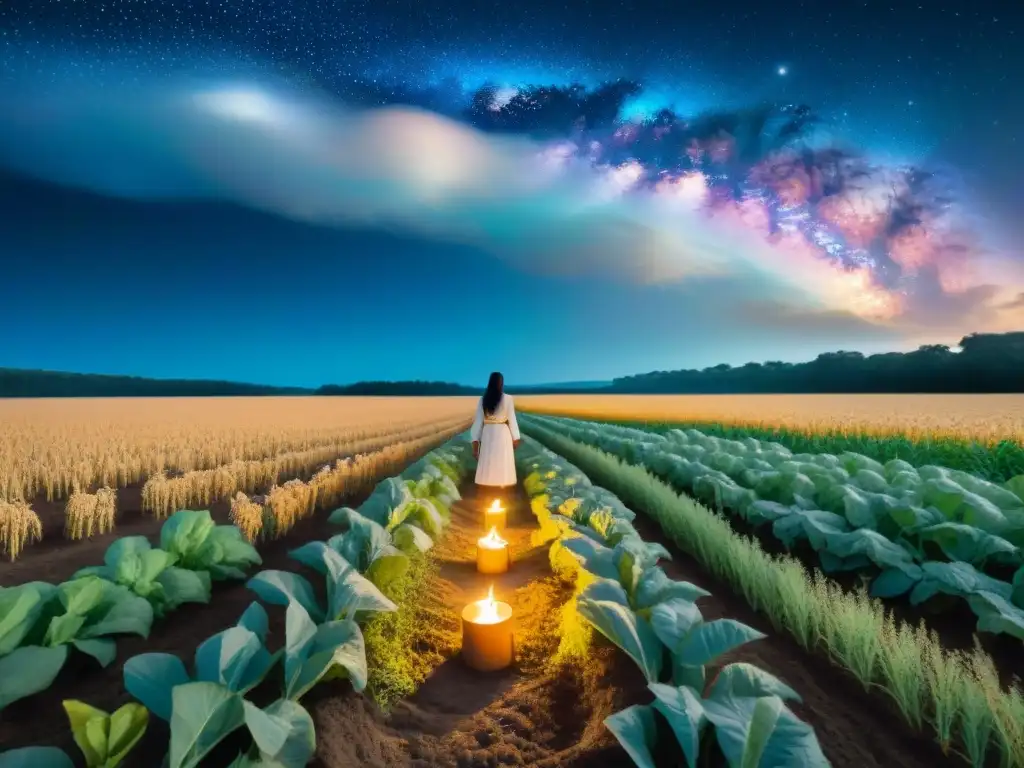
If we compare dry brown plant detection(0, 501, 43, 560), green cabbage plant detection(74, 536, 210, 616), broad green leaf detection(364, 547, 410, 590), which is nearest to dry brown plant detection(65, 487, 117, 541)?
dry brown plant detection(0, 501, 43, 560)

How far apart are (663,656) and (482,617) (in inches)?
48.5

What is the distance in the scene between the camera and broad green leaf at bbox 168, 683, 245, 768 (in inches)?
65.1

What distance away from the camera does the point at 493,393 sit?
7027 millimetres

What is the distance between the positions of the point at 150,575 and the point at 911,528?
567 centimetres

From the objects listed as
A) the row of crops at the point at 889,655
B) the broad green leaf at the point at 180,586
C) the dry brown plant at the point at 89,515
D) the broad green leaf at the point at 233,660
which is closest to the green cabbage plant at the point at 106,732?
the broad green leaf at the point at 233,660

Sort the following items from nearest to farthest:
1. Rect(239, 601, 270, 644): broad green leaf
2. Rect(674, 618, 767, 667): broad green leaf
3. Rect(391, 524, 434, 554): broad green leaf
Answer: Rect(674, 618, 767, 667): broad green leaf < Rect(239, 601, 270, 644): broad green leaf < Rect(391, 524, 434, 554): broad green leaf

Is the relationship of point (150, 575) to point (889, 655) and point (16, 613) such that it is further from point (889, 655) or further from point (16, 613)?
point (889, 655)

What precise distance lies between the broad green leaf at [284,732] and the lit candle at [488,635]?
4.41ft

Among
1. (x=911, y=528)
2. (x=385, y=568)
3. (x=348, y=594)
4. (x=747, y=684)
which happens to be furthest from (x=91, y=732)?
(x=911, y=528)

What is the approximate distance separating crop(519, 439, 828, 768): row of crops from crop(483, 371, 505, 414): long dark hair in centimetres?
351

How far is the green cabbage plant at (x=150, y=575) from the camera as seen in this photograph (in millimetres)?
3150

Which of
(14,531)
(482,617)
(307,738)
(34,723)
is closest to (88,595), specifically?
(34,723)

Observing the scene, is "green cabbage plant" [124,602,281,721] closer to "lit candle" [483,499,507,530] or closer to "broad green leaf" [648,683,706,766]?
"broad green leaf" [648,683,706,766]

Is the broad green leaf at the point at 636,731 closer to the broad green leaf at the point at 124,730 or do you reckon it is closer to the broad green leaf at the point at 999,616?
the broad green leaf at the point at 124,730
